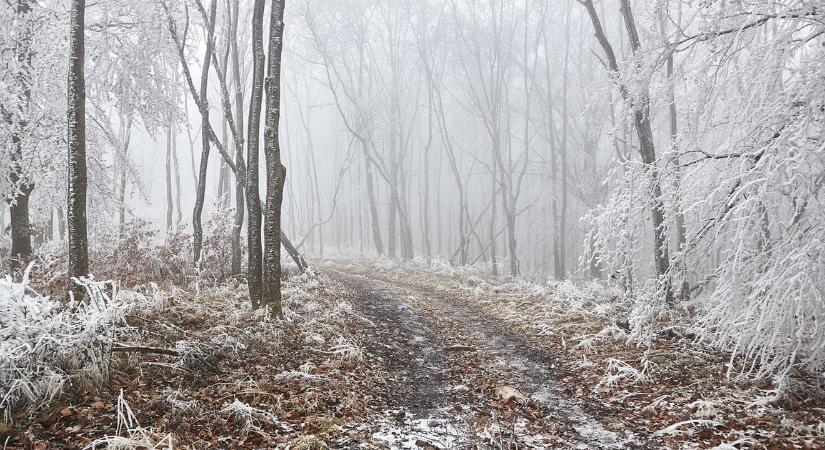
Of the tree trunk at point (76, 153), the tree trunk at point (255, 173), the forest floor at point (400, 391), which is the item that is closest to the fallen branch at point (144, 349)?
the forest floor at point (400, 391)

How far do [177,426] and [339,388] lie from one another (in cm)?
168

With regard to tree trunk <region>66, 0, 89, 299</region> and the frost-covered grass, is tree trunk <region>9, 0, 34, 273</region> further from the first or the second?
the frost-covered grass

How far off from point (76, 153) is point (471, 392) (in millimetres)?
5465

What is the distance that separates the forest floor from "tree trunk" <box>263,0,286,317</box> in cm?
55

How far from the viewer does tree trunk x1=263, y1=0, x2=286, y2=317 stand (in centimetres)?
752

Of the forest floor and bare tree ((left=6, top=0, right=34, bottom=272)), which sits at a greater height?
bare tree ((left=6, top=0, right=34, bottom=272))

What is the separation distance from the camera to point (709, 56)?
5.02 meters

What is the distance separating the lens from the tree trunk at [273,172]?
296 inches

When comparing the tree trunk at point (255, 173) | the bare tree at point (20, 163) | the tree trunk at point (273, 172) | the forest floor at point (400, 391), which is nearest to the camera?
the forest floor at point (400, 391)

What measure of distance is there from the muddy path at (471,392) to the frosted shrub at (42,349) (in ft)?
9.08

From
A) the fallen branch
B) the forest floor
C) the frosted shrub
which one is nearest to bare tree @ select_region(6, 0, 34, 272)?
the forest floor

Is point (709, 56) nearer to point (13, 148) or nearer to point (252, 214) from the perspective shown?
point (252, 214)

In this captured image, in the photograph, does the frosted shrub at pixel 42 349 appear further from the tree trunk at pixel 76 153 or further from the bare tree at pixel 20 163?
the bare tree at pixel 20 163

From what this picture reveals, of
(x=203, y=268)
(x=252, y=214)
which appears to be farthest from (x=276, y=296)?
(x=203, y=268)
